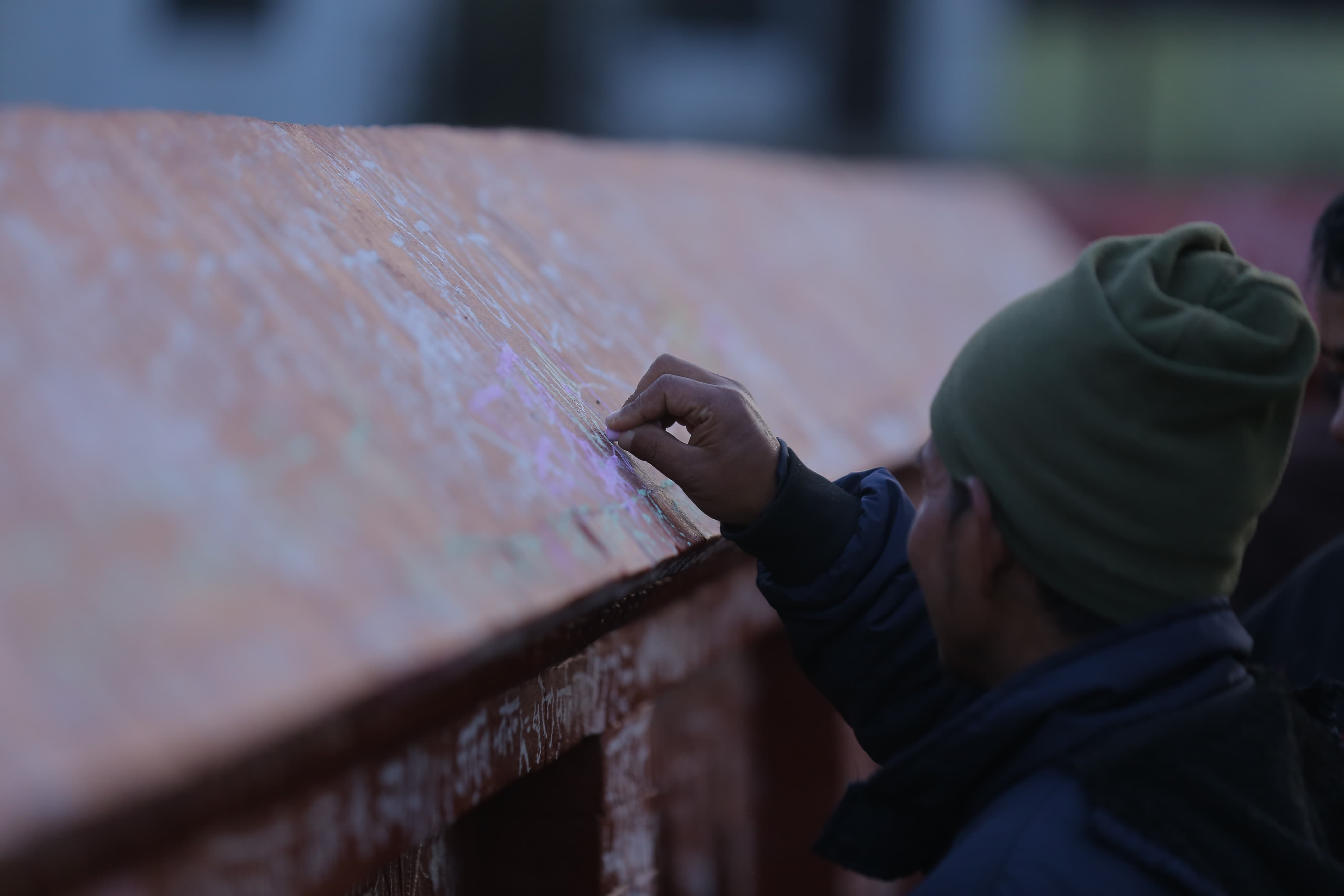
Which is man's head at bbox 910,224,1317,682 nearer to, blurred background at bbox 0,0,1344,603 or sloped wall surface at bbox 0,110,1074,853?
sloped wall surface at bbox 0,110,1074,853

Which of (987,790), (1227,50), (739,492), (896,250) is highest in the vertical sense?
(739,492)

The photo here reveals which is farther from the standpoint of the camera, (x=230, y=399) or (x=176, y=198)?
(x=176, y=198)

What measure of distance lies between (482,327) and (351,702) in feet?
1.87

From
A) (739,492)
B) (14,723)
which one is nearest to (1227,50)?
(739,492)

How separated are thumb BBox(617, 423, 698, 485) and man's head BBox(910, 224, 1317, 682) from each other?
28 cm

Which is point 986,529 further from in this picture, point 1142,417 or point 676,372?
point 676,372

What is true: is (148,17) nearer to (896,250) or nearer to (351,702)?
(896,250)

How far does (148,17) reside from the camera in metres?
11.7

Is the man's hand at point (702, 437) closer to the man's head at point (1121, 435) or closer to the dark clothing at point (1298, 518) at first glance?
the man's head at point (1121, 435)

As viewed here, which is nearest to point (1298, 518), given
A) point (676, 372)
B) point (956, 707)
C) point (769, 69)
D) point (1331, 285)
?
point (1331, 285)

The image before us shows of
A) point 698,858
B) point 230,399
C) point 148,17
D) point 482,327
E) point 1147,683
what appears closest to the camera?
point 230,399

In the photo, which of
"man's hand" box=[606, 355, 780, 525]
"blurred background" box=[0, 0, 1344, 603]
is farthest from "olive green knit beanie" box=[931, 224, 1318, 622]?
"blurred background" box=[0, 0, 1344, 603]

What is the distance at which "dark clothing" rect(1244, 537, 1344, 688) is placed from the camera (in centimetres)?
208

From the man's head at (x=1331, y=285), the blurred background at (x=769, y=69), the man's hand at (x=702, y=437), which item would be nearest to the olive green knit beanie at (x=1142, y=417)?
the man's hand at (x=702, y=437)
